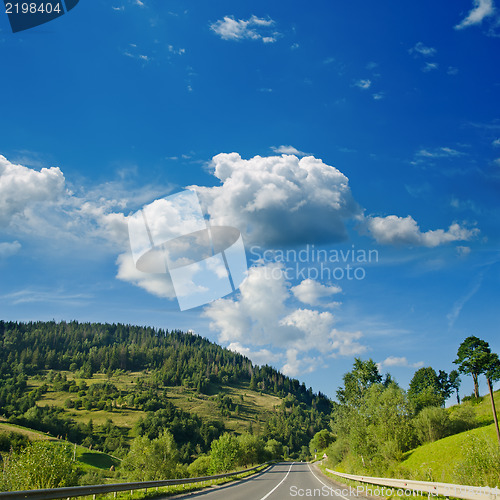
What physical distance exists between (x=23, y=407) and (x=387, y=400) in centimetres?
17822

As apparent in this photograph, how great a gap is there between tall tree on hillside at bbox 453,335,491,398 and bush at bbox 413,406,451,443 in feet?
136

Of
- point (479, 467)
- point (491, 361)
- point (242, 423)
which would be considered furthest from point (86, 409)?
point (479, 467)

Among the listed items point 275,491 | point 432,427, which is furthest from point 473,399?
point 275,491

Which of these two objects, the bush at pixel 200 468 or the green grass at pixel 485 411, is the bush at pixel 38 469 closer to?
the bush at pixel 200 468

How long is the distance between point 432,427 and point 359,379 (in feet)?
64.2

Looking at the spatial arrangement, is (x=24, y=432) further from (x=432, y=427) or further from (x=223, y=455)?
(x=432, y=427)

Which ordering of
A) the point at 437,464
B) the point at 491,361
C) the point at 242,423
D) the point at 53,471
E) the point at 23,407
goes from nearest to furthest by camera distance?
the point at 53,471
the point at 437,464
the point at 491,361
the point at 23,407
the point at 242,423

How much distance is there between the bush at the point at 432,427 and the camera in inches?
2117

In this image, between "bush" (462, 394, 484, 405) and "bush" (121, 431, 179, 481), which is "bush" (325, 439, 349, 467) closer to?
"bush" (121, 431, 179, 481)

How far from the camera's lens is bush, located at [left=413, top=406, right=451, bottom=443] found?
53781 millimetres

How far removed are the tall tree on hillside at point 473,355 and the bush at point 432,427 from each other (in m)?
41.5

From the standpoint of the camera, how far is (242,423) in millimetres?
197500

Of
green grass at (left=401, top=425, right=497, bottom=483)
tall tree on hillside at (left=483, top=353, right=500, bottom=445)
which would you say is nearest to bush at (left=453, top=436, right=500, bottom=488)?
green grass at (left=401, top=425, right=497, bottom=483)

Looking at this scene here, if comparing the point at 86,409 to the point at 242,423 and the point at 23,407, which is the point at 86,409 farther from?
the point at 242,423
